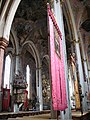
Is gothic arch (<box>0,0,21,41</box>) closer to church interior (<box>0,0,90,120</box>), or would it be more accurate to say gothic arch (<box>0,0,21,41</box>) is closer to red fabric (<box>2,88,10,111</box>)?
church interior (<box>0,0,90,120</box>)

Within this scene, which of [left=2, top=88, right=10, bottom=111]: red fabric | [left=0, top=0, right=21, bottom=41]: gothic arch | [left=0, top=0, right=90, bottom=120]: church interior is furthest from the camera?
[left=2, top=88, right=10, bottom=111]: red fabric

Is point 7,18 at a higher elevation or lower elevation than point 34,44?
lower

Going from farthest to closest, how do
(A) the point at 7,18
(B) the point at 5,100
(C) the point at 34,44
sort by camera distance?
1. (C) the point at 34,44
2. (B) the point at 5,100
3. (A) the point at 7,18

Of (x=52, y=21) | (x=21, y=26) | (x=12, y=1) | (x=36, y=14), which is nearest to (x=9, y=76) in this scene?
(x=21, y=26)

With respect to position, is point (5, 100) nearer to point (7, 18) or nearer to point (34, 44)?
point (7, 18)

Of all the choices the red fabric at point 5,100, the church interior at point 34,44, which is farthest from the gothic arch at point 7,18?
the red fabric at point 5,100

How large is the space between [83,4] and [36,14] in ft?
13.6

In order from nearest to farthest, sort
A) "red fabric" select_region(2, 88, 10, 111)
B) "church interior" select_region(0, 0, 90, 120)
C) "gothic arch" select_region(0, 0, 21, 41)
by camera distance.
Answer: "gothic arch" select_region(0, 0, 21, 41)
"church interior" select_region(0, 0, 90, 120)
"red fabric" select_region(2, 88, 10, 111)

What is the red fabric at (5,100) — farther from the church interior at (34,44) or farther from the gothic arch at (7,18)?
the gothic arch at (7,18)

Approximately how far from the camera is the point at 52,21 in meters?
3.85

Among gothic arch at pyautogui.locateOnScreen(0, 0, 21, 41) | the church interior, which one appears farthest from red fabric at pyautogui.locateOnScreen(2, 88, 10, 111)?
gothic arch at pyautogui.locateOnScreen(0, 0, 21, 41)

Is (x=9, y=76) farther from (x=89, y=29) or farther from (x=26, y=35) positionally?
(x=89, y=29)

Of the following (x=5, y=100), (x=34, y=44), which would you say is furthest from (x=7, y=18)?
(x=34, y=44)

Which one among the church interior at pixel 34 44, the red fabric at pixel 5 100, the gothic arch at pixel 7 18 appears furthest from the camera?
the red fabric at pixel 5 100
